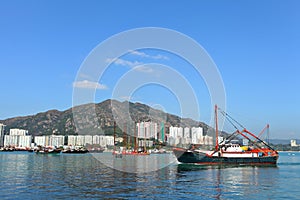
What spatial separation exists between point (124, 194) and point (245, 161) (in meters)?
48.1

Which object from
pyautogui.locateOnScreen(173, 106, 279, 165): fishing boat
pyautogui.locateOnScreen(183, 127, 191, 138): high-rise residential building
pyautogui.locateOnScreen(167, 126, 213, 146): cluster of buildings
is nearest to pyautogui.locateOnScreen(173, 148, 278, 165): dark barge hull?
pyautogui.locateOnScreen(173, 106, 279, 165): fishing boat

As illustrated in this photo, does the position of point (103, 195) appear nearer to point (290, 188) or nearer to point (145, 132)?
point (290, 188)

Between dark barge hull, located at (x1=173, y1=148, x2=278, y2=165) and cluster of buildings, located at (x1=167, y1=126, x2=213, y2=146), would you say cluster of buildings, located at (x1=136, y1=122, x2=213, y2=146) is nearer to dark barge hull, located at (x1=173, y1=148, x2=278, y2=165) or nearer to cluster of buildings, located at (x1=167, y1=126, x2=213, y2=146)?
cluster of buildings, located at (x1=167, y1=126, x2=213, y2=146)

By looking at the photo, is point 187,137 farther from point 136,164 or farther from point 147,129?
point 136,164

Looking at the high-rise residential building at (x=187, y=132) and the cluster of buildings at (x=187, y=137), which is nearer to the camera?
the cluster of buildings at (x=187, y=137)

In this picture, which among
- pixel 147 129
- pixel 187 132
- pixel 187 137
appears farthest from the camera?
pixel 147 129

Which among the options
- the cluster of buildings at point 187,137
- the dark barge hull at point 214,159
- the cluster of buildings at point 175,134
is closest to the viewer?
the dark barge hull at point 214,159

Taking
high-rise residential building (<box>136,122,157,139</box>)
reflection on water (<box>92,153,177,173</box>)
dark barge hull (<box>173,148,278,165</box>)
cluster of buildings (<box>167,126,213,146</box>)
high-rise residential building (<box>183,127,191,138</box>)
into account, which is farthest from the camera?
high-rise residential building (<box>136,122,157,139</box>)

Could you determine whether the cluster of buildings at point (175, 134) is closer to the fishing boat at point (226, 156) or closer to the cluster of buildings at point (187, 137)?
the cluster of buildings at point (187, 137)

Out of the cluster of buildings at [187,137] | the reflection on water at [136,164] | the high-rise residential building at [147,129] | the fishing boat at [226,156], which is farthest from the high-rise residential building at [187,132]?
the fishing boat at [226,156]

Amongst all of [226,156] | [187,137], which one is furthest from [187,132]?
[226,156]

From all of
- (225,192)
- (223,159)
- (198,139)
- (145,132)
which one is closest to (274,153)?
(223,159)

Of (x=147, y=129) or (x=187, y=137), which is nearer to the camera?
(x=187, y=137)

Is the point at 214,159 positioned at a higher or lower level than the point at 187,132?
lower
